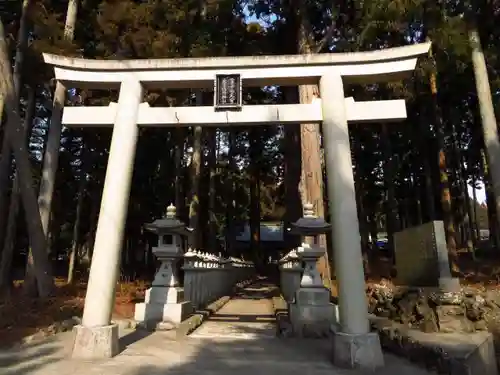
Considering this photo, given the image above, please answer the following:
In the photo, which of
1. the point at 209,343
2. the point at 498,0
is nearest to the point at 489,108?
the point at 498,0

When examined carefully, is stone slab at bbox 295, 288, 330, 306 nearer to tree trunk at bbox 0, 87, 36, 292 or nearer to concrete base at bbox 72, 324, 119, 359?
concrete base at bbox 72, 324, 119, 359

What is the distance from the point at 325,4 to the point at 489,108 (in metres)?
6.44

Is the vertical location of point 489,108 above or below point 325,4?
below

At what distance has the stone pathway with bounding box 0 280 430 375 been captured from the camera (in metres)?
4.91

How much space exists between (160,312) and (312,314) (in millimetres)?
3022

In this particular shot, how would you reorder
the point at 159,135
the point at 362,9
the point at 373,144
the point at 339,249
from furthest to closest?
the point at 373,144, the point at 159,135, the point at 362,9, the point at 339,249

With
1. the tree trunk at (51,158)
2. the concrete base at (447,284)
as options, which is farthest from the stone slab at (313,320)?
the tree trunk at (51,158)

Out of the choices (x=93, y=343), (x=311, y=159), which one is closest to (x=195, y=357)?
(x=93, y=343)

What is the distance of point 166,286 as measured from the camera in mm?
8609

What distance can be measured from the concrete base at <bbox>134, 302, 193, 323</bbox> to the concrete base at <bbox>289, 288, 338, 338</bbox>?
2.28 m

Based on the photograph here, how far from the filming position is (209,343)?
672 cm

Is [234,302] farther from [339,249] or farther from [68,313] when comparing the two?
[339,249]

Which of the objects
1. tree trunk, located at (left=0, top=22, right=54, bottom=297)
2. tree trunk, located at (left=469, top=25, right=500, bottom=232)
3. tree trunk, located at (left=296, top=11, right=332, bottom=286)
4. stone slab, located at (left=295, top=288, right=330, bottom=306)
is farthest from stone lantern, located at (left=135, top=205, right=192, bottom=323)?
tree trunk, located at (left=469, top=25, right=500, bottom=232)

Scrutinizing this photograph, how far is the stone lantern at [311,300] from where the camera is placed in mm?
7551
